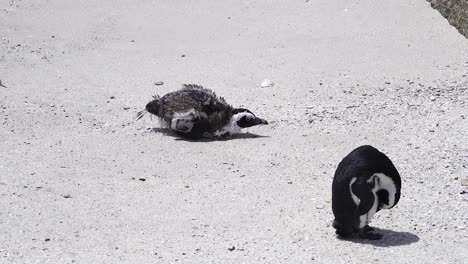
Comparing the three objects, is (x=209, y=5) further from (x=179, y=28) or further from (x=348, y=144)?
(x=348, y=144)

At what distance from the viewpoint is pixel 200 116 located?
825 centimetres

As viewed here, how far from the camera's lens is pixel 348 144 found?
7754mm

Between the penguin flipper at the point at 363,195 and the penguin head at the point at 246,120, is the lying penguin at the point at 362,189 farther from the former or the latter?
the penguin head at the point at 246,120

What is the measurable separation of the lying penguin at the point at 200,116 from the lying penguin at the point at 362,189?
2747mm

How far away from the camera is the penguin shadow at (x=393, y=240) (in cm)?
559

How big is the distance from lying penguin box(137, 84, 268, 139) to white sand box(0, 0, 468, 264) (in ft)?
0.57

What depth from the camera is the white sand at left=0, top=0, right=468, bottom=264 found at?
5.71 m

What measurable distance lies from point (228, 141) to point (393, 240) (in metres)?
2.87

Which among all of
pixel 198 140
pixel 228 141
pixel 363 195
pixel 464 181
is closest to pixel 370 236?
pixel 363 195

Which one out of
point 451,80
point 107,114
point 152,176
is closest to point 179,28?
point 107,114

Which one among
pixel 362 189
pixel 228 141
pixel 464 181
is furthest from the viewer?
pixel 228 141

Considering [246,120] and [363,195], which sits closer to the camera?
[363,195]

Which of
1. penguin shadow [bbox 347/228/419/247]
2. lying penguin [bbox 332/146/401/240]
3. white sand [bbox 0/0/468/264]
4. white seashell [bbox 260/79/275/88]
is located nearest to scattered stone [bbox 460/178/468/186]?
white sand [bbox 0/0/468/264]

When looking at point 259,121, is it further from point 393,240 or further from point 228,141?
point 393,240
